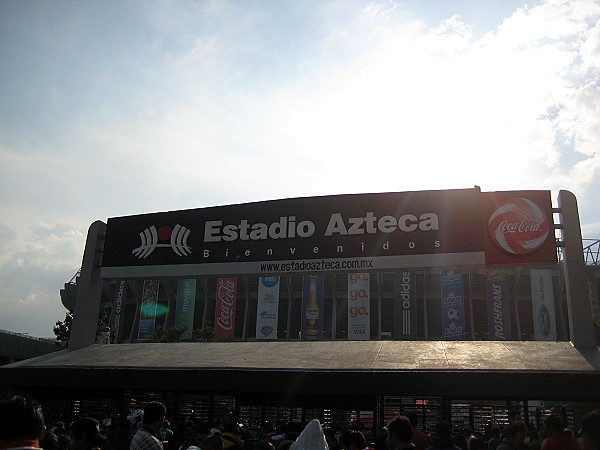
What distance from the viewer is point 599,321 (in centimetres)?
2638

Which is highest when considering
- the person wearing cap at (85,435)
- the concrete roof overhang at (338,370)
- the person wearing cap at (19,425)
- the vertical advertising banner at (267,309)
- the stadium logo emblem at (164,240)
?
the vertical advertising banner at (267,309)

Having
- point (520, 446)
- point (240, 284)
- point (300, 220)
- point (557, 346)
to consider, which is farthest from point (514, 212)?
point (240, 284)

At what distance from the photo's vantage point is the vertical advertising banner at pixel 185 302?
56625 millimetres

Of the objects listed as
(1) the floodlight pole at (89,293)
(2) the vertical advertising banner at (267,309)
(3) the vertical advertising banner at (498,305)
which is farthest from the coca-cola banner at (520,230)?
(2) the vertical advertising banner at (267,309)

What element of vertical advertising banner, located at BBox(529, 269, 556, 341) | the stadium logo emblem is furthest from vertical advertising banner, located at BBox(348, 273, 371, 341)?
the stadium logo emblem

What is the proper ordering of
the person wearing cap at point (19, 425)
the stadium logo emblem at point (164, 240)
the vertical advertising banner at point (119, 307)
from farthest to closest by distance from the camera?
the vertical advertising banner at point (119, 307)
the stadium logo emblem at point (164, 240)
the person wearing cap at point (19, 425)

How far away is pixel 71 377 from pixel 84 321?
4564 millimetres

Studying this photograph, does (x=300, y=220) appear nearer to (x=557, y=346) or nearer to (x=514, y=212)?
(x=514, y=212)

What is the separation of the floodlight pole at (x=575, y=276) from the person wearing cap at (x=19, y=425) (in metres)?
13.3

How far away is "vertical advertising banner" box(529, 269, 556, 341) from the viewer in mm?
48625

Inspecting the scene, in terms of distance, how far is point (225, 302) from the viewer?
2159 inches

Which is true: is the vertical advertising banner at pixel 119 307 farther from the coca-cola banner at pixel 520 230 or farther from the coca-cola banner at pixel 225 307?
the coca-cola banner at pixel 520 230

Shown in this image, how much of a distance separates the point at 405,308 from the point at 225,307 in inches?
703

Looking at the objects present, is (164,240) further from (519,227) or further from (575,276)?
(575,276)
